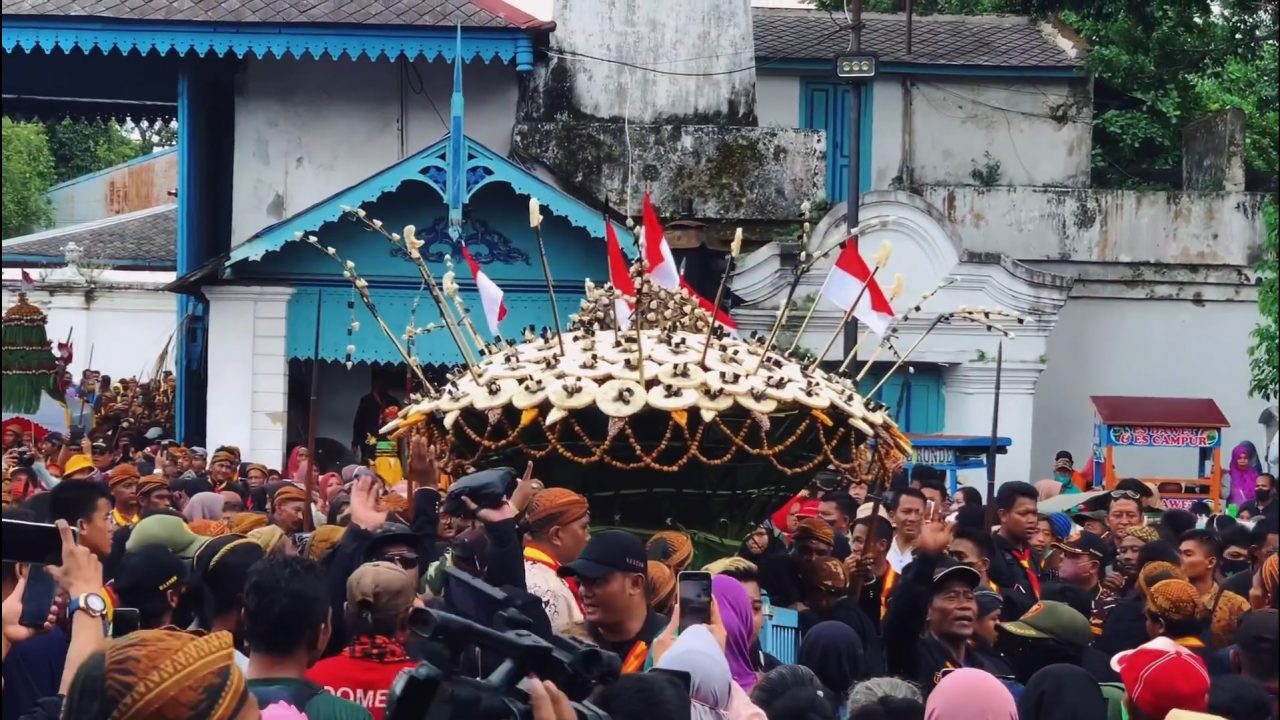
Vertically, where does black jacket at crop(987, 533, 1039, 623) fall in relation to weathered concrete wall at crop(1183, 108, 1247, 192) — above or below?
below

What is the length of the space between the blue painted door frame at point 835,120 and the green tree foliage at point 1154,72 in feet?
8.50

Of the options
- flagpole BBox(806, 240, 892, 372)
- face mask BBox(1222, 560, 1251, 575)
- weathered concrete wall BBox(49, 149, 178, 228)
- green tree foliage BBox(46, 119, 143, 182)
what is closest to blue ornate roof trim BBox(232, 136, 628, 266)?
flagpole BBox(806, 240, 892, 372)

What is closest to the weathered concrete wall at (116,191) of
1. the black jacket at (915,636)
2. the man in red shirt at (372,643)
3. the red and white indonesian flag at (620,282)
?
the red and white indonesian flag at (620,282)

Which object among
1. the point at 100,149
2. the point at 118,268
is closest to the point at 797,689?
the point at 118,268

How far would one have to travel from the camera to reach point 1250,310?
19.4m

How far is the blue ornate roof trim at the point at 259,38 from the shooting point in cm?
1598

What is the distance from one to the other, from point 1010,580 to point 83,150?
39256 millimetres

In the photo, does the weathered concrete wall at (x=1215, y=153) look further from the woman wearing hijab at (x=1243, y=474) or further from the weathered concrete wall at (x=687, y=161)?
the weathered concrete wall at (x=687, y=161)

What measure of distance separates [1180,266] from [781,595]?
44.1 ft

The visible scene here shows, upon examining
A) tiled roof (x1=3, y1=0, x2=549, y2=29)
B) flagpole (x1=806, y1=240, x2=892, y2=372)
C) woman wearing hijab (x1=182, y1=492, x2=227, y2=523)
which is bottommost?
woman wearing hijab (x1=182, y1=492, x2=227, y2=523)

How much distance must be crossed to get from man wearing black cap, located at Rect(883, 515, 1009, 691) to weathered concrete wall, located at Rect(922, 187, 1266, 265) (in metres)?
13.8

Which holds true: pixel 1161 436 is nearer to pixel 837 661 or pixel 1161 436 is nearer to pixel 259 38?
pixel 259 38

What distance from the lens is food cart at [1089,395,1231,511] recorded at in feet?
51.4

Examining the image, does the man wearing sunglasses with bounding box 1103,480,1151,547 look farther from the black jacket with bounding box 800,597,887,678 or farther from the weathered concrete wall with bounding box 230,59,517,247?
the weathered concrete wall with bounding box 230,59,517,247
